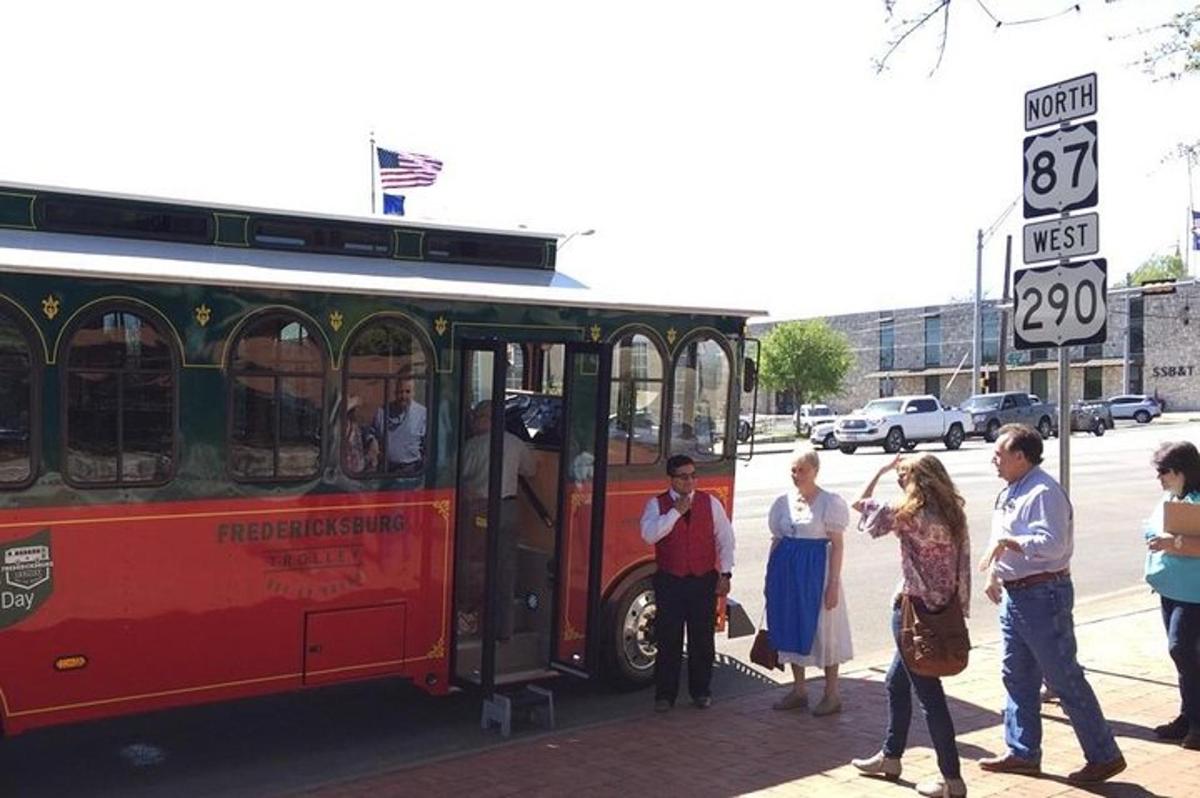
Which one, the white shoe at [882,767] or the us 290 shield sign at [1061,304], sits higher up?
the us 290 shield sign at [1061,304]

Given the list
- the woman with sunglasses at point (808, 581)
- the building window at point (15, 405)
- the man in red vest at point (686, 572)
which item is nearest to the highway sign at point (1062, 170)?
the woman with sunglasses at point (808, 581)

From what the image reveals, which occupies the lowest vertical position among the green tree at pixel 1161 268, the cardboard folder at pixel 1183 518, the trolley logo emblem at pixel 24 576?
the trolley logo emblem at pixel 24 576

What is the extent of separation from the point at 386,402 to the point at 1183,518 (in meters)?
4.54

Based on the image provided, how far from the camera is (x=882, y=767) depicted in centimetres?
607

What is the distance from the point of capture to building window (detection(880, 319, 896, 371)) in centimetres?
7894

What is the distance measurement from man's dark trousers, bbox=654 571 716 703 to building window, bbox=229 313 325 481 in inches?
93.3

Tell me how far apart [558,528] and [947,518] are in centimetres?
274

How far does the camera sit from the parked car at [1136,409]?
57312mm

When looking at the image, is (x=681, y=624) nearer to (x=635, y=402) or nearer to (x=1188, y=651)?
(x=635, y=402)

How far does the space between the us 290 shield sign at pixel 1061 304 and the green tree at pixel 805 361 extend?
49.5 m

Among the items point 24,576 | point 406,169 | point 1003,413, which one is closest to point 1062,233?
point 24,576

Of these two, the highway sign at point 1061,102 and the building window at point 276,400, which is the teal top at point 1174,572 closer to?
the highway sign at point 1061,102

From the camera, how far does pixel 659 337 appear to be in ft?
26.5

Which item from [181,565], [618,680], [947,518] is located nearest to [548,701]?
[618,680]
